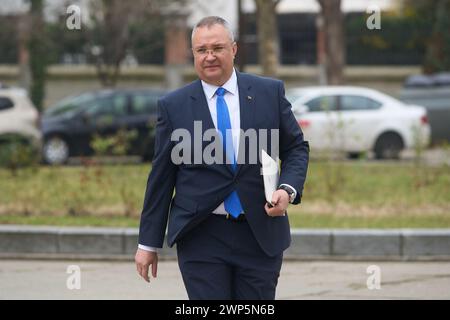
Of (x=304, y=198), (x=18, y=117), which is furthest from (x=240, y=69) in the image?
(x=304, y=198)

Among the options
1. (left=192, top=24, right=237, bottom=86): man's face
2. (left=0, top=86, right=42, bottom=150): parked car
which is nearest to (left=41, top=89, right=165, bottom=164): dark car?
(left=0, top=86, right=42, bottom=150): parked car

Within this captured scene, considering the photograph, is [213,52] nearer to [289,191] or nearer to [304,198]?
[289,191]

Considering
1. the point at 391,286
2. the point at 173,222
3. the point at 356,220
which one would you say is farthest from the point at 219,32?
the point at 356,220

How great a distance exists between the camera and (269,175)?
5059mm

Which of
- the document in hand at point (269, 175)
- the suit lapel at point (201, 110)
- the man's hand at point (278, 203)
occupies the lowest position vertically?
the man's hand at point (278, 203)

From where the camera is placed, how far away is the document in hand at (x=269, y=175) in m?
5.04

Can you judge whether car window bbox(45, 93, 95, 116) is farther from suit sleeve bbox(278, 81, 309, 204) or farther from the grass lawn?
suit sleeve bbox(278, 81, 309, 204)

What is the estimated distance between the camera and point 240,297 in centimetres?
515

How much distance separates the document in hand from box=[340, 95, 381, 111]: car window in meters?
16.9

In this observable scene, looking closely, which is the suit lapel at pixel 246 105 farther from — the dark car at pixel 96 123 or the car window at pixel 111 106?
the car window at pixel 111 106

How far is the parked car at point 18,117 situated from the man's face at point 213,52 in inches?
615

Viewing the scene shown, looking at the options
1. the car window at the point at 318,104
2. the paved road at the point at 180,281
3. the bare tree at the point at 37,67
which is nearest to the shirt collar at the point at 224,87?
the paved road at the point at 180,281

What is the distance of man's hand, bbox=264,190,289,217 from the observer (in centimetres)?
501
